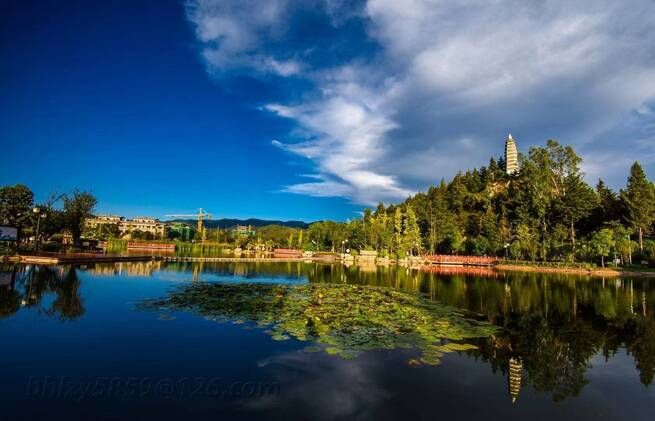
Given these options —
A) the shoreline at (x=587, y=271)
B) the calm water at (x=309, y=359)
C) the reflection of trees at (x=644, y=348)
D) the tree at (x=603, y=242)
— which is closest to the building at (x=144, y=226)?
the shoreline at (x=587, y=271)

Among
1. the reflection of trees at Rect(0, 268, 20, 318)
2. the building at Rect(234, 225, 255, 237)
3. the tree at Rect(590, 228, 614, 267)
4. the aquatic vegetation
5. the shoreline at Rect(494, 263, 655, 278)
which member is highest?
the building at Rect(234, 225, 255, 237)

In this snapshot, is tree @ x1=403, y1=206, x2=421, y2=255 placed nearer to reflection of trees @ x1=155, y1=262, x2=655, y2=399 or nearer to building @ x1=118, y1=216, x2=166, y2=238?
reflection of trees @ x1=155, y1=262, x2=655, y2=399

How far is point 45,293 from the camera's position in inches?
612

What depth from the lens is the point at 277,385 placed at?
7363 mm

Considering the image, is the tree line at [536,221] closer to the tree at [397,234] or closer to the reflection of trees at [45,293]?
the tree at [397,234]

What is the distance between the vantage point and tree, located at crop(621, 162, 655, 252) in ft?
147

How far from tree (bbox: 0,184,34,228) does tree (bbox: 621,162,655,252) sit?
7139 cm

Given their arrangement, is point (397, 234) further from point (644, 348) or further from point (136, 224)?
point (136, 224)

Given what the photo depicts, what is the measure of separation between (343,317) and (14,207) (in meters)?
44.5

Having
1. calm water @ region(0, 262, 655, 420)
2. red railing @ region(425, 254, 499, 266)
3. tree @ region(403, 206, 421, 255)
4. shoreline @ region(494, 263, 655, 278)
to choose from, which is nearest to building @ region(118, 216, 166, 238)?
tree @ region(403, 206, 421, 255)

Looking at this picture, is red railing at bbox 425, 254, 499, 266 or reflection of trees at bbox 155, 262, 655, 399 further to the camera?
red railing at bbox 425, 254, 499, 266

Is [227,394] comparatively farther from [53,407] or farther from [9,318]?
[9,318]

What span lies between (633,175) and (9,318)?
6203 centimetres

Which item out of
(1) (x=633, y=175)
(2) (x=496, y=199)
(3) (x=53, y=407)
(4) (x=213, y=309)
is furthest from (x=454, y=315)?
(2) (x=496, y=199)
